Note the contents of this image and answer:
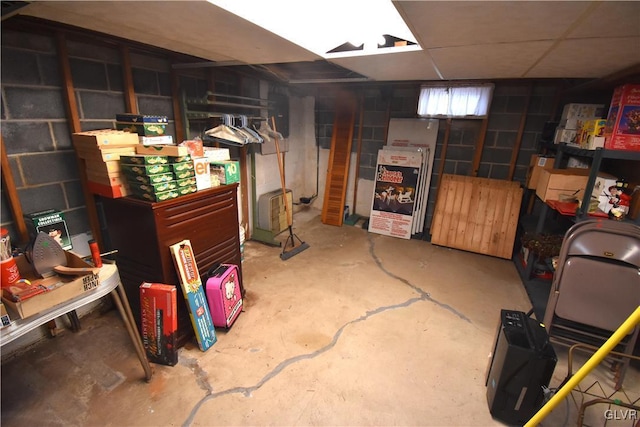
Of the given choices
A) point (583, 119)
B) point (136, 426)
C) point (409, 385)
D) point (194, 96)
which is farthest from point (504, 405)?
point (194, 96)

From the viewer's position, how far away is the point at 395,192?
4.18 m

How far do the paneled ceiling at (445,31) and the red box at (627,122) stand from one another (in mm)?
164

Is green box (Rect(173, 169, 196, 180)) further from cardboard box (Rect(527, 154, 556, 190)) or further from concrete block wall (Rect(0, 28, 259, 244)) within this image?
cardboard box (Rect(527, 154, 556, 190))

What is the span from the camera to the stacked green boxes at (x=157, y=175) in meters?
1.79

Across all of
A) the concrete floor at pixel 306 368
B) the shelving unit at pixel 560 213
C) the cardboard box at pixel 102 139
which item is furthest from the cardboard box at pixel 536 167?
the cardboard box at pixel 102 139

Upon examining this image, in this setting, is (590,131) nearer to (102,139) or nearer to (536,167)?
(536,167)

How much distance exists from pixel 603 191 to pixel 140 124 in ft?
10.7

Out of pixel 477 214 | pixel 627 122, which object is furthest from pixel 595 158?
pixel 477 214

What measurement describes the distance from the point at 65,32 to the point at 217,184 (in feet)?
4.32

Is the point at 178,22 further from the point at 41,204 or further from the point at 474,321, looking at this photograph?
the point at 474,321

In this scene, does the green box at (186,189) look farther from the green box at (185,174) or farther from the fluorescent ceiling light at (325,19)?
the fluorescent ceiling light at (325,19)

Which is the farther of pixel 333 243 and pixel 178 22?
pixel 333 243

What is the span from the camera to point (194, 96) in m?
2.90

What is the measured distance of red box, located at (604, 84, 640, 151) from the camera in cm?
193
